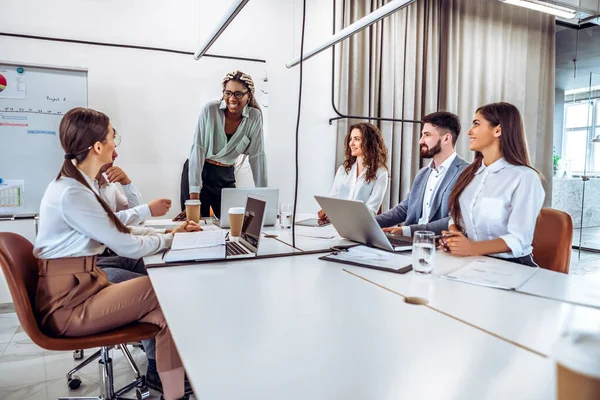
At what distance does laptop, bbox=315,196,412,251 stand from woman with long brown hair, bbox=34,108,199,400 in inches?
31.5

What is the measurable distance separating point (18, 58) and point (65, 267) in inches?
91.1

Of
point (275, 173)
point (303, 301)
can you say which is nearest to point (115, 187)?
point (275, 173)

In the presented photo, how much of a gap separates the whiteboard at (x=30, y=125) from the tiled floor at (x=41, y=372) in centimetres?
103

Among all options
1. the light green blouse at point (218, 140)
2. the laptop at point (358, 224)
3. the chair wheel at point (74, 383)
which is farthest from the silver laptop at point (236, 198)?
the chair wheel at point (74, 383)

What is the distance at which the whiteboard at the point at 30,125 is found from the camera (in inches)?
116

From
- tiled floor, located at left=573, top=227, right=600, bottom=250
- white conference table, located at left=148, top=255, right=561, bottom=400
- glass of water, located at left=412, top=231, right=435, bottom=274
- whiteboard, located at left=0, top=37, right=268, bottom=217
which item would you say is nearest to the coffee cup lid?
white conference table, located at left=148, top=255, right=561, bottom=400

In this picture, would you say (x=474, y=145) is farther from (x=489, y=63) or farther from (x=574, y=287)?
(x=489, y=63)

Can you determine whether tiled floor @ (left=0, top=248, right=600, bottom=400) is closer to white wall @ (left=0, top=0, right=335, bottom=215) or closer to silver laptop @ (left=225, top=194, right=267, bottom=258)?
silver laptop @ (left=225, top=194, right=267, bottom=258)

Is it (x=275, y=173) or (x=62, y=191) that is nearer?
(x=62, y=191)

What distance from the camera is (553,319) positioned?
947 millimetres

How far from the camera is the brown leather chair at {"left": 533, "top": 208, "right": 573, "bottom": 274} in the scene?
1.69m

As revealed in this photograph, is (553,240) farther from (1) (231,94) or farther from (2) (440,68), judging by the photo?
(2) (440,68)

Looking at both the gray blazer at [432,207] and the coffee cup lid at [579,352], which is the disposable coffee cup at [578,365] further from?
the gray blazer at [432,207]

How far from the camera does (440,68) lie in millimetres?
4367
